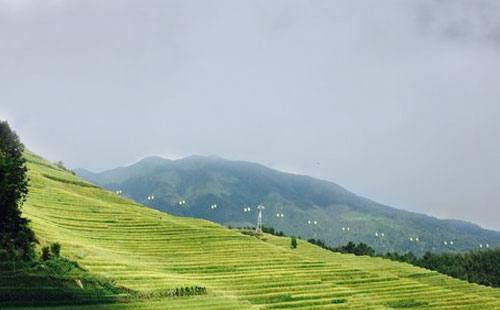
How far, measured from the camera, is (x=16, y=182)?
55406 mm

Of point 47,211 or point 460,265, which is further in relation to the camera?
point 460,265

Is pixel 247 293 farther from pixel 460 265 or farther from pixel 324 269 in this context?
pixel 460 265

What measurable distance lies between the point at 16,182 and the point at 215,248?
40.8 meters

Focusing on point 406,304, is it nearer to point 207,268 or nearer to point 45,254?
point 207,268

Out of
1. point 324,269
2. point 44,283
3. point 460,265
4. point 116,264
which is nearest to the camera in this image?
point 44,283

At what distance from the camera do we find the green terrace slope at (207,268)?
6003cm

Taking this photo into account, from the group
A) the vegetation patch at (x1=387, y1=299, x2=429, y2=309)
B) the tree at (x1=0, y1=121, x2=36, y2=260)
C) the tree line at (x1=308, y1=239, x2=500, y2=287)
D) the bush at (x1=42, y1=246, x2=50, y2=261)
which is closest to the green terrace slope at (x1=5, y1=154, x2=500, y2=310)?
the vegetation patch at (x1=387, y1=299, x2=429, y2=309)

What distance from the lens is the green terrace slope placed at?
197 feet

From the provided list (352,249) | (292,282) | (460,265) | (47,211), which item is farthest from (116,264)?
(460,265)

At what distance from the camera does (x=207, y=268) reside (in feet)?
245

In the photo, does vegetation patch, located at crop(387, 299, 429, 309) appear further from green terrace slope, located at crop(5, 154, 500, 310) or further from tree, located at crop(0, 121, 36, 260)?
tree, located at crop(0, 121, 36, 260)

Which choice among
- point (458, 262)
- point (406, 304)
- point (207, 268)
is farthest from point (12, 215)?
point (458, 262)

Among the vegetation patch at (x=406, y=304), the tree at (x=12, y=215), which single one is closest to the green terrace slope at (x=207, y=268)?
the vegetation patch at (x=406, y=304)

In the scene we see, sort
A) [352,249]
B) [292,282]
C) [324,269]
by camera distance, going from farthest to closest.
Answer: [352,249]
[324,269]
[292,282]
